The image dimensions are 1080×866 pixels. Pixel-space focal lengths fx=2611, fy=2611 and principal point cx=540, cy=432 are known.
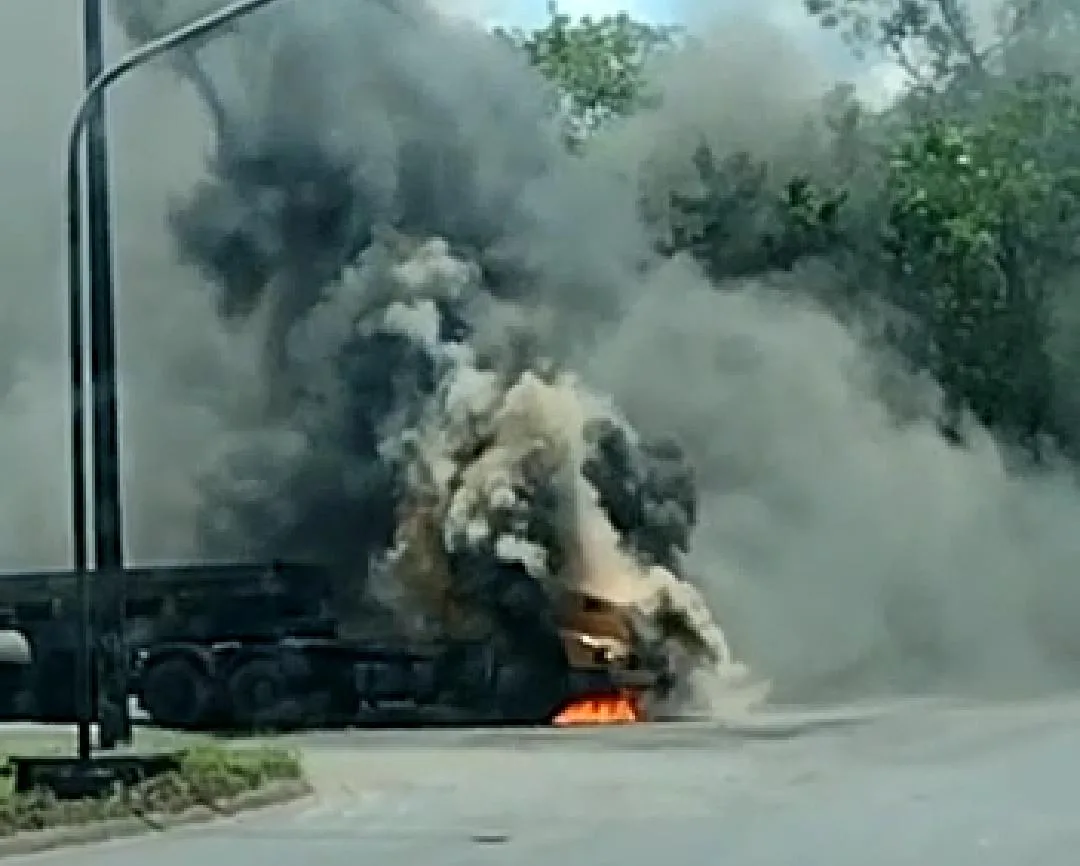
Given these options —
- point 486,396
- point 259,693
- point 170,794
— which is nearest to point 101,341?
point 170,794

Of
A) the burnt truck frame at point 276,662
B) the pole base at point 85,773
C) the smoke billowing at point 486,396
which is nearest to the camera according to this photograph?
the pole base at point 85,773

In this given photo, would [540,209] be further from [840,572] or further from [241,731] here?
[241,731]

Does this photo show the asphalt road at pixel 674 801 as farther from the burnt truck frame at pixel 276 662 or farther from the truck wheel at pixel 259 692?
the truck wheel at pixel 259 692

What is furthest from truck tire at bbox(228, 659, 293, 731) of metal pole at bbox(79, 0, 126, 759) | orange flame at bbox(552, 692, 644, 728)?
metal pole at bbox(79, 0, 126, 759)

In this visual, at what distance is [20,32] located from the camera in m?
35.5

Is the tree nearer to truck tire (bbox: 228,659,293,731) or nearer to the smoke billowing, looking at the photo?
the smoke billowing

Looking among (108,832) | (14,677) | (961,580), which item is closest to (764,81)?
(961,580)

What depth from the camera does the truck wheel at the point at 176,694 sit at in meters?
29.0

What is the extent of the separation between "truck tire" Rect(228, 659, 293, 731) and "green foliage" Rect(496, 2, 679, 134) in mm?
15706

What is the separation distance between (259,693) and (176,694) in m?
0.94

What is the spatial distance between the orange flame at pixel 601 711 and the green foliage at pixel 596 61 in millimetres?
15619

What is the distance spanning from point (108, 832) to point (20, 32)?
21.5 m

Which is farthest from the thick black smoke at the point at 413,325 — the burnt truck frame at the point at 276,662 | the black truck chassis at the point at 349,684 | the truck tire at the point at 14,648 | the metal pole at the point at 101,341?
the metal pole at the point at 101,341

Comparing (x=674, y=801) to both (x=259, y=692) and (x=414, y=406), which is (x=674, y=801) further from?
(x=414, y=406)
